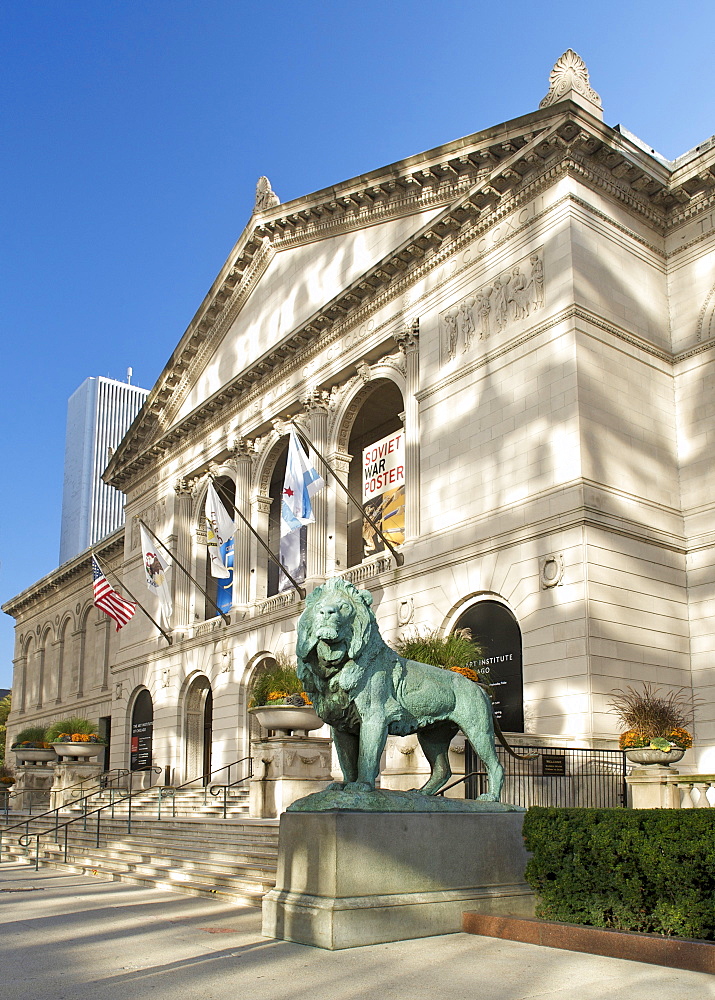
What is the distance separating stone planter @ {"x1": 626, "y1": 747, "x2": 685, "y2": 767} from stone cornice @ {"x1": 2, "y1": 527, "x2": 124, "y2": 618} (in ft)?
122

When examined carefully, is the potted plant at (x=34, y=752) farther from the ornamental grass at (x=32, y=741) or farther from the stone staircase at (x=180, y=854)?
the stone staircase at (x=180, y=854)

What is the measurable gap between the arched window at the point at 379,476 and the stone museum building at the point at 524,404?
0.46 ft

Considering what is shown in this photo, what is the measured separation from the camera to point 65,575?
57.6 m

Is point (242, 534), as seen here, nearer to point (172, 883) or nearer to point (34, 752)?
point (34, 752)

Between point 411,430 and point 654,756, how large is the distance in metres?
12.6

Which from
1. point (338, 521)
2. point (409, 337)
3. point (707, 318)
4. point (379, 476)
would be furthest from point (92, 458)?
point (707, 318)

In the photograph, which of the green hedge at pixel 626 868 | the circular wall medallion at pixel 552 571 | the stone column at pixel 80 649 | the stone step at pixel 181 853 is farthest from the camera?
the stone column at pixel 80 649

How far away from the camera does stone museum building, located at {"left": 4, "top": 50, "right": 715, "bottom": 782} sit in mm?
20484

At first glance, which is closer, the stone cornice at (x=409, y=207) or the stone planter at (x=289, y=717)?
the stone planter at (x=289, y=717)

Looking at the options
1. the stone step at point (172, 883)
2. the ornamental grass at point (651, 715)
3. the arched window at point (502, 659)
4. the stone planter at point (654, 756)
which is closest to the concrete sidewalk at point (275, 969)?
the stone step at point (172, 883)

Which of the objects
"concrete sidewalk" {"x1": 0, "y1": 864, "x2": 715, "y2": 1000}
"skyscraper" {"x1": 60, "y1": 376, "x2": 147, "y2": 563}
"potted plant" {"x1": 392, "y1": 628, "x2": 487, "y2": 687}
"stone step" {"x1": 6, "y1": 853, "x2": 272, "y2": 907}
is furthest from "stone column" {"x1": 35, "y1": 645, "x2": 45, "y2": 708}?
"skyscraper" {"x1": 60, "y1": 376, "x2": 147, "y2": 563}

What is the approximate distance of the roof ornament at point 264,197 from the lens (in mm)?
36000

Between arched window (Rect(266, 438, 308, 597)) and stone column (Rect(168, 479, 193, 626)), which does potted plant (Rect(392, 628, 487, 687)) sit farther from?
stone column (Rect(168, 479, 193, 626))

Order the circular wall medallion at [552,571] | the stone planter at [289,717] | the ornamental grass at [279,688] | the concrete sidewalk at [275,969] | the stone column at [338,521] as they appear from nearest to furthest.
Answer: the concrete sidewalk at [275,969], the circular wall medallion at [552,571], the stone planter at [289,717], the ornamental grass at [279,688], the stone column at [338,521]
